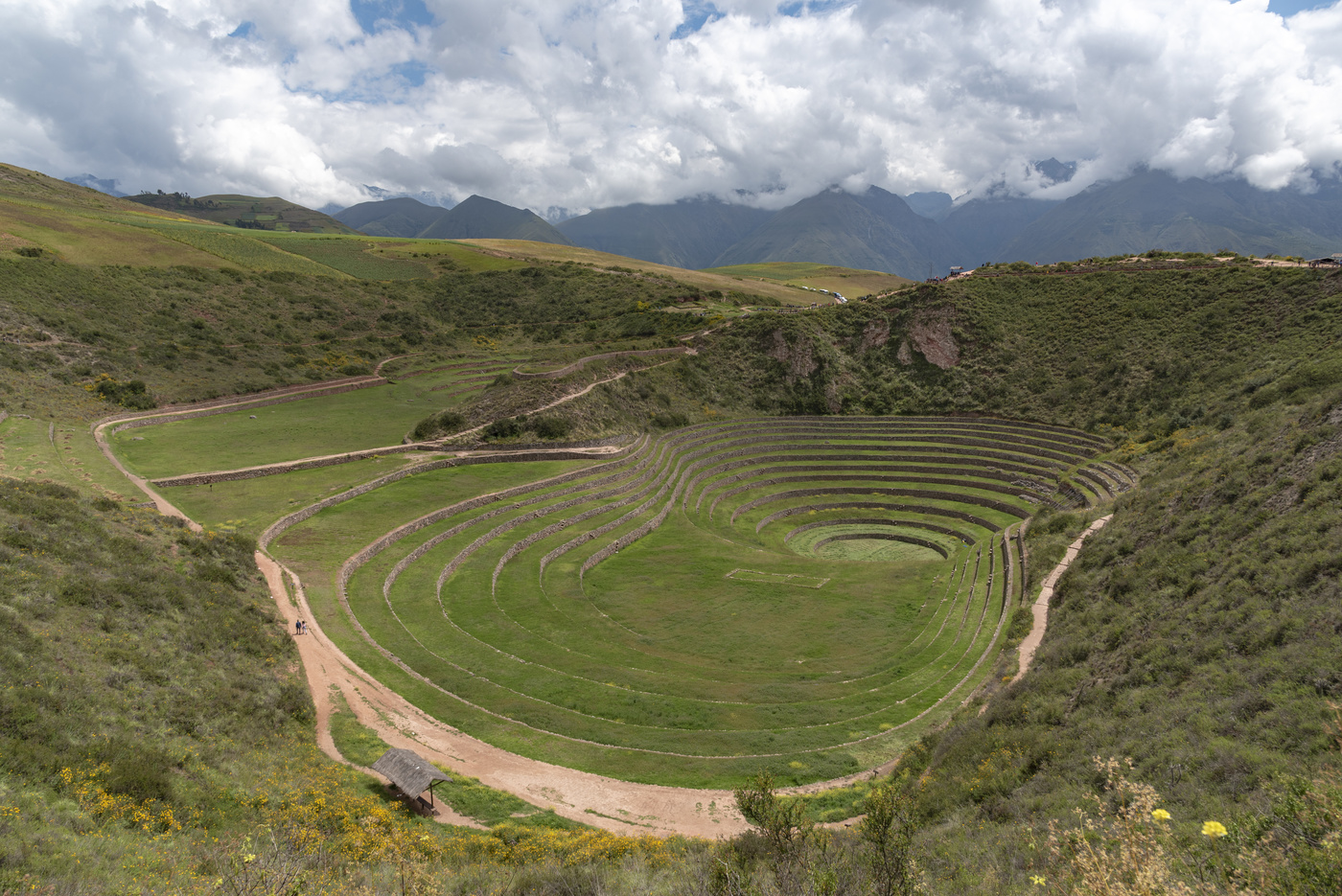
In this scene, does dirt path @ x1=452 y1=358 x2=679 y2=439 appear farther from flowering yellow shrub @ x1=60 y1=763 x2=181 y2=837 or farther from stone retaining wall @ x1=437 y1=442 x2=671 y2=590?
flowering yellow shrub @ x1=60 y1=763 x2=181 y2=837

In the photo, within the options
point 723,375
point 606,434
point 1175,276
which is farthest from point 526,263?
point 1175,276

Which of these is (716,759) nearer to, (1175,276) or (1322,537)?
(1322,537)

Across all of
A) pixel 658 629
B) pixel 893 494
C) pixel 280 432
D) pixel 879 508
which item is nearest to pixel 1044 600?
pixel 658 629

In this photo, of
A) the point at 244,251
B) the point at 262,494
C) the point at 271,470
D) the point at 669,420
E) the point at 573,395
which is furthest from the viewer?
the point at 244,251

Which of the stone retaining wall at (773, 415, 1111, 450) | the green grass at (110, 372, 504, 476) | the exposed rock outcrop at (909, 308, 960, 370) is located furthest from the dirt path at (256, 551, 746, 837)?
the exposed rock outcrop at (909, 308, 960, 370)

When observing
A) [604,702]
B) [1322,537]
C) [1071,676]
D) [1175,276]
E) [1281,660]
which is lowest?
[604,702]

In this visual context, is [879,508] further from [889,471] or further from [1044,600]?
[1044,600]
